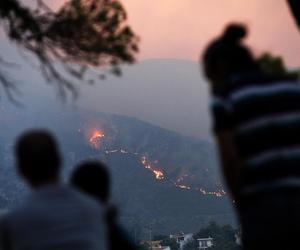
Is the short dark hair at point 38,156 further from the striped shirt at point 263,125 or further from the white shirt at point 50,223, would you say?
the striped shirt at point 263,125

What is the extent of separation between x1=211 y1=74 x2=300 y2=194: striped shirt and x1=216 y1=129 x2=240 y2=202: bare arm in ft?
0.08

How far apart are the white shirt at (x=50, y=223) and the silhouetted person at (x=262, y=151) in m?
0.78

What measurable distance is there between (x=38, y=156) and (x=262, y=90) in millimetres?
1090

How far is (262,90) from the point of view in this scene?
3678 millimetres

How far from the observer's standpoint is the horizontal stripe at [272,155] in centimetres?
358

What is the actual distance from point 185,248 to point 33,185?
Result: 13742 centimetres

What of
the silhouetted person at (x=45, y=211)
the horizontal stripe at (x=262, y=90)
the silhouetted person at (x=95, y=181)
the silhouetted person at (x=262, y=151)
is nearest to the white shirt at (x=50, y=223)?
the silhouetted person at (x=45, y=211)

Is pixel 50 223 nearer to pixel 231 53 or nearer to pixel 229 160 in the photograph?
pixel 229 160

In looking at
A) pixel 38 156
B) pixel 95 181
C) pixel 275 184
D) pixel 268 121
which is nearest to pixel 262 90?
pixel 268 121

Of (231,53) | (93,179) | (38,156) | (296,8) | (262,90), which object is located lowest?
(38,156)

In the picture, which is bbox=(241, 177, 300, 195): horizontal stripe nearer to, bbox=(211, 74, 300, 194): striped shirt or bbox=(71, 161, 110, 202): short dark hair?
bbox=(211, 74, 300, 194): striped shirt

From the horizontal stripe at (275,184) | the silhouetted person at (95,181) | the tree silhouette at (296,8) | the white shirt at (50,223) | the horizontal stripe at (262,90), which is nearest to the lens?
the white shirt at (50,223)

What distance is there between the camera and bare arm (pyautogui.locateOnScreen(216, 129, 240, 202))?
11.9 ft

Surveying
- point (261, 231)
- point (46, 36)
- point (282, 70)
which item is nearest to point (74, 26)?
point (46, 36)
